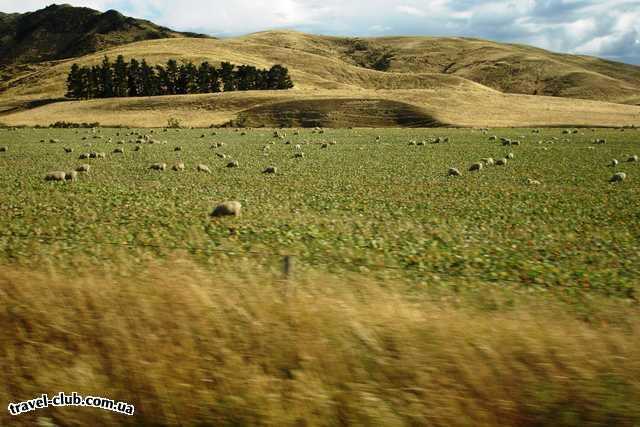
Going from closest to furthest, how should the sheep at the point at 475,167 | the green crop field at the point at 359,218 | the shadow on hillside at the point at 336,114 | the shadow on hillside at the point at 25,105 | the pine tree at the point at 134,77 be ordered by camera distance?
the green crop field at the point at 359,218 < the sheep at the point at 475,167 < the shadow on hillside at the point at 336,114 < the shadow on hillside at the point at 25,105 < the pine tree at the point at 134,77

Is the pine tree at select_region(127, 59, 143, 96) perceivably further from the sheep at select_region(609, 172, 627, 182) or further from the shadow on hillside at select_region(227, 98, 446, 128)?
the sheep at select_region(609, 172, 627, 182)

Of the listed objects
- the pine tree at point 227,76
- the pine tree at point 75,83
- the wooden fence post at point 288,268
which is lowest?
the wooden fence post at point 288,268

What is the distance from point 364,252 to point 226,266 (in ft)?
12.1

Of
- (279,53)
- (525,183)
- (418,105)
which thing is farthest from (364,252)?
(279,53)

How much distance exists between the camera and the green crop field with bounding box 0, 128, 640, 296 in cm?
1209

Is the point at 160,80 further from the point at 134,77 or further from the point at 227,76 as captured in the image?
the point at 227,76

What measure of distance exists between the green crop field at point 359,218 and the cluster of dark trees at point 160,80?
337 ft

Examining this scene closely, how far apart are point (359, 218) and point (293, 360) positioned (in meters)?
11.6

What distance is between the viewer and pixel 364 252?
42.4 feet

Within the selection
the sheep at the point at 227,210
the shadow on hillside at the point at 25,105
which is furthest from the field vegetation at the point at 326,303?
the shadow on hillside at the point at 25,105

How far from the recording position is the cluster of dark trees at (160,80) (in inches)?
4995

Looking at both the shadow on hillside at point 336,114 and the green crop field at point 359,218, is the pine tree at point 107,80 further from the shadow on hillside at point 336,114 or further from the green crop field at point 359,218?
the green crop field at point 359,218

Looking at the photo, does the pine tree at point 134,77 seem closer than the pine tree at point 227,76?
Yes

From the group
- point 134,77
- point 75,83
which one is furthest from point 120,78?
point 75,83
